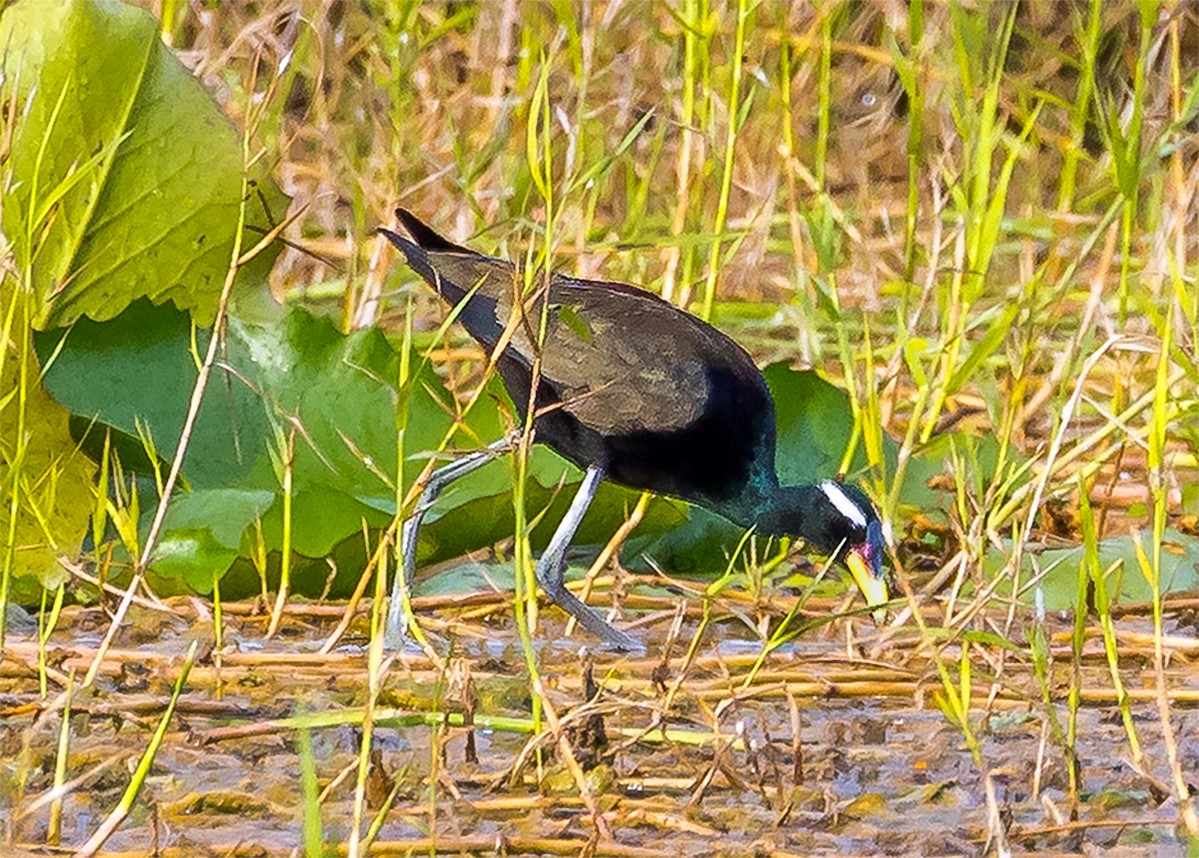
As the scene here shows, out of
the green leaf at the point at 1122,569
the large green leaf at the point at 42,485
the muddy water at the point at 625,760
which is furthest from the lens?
the green leaf at the point at 1122,569

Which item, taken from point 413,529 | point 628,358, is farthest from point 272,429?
point 628,358

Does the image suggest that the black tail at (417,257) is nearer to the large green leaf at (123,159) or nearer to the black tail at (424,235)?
the black tail at (424,235)

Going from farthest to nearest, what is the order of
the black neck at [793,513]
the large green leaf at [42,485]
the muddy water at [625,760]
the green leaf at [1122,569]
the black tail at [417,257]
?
the black tail at [417,257]
the black neck at [793,513]
the green leaf at [1122,569]
the large green leaf at [42,485]
the muddy water at [625,760]

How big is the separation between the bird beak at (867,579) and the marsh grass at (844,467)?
5 cm

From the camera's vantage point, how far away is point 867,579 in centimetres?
→ 304

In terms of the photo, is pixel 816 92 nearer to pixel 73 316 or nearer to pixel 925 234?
pixel 925 234

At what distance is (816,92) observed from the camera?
5383 millimetres

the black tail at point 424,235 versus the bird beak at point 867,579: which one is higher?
the black tail at point 424,235

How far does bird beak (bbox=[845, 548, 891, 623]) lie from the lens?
3.01 meters

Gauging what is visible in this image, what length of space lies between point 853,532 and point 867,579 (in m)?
0.08

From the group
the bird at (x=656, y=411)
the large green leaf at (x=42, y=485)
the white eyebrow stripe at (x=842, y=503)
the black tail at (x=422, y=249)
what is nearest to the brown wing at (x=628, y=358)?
the bird at (x=656, y=411)

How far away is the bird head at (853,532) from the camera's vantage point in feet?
9.97

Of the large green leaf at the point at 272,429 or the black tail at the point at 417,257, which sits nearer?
the large green leaf at the point at 272,429

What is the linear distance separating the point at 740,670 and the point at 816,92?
9.61ft
